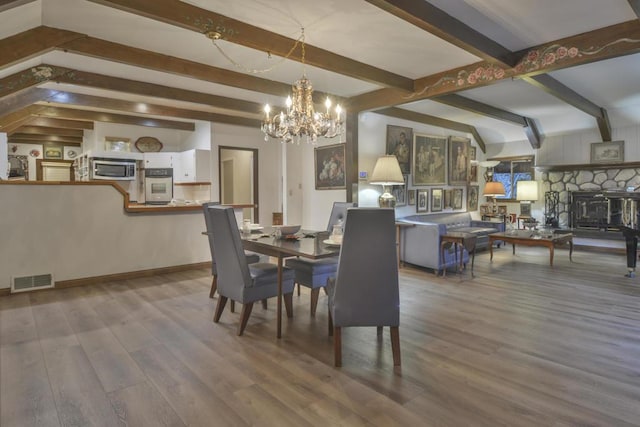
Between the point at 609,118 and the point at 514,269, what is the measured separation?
13.2 feet

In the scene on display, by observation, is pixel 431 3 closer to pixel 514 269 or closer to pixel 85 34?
pixel 85 34

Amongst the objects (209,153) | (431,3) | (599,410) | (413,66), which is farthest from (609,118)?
(209,153)

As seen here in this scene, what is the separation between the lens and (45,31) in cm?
313

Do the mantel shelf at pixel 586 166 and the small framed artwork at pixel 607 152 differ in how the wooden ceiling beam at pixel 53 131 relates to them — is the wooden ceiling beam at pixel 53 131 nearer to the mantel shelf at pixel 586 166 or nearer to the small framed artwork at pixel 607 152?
the mantel shelf at pixel 586 166

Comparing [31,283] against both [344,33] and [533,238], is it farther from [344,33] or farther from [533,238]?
[533,238]

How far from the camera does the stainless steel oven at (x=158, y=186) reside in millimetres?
7020

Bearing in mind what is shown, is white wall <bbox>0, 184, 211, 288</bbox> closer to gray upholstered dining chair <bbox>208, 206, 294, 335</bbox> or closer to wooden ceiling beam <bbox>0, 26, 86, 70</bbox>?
wooden ceiling beam <bbox>0, 26, 86, 70</bbox>

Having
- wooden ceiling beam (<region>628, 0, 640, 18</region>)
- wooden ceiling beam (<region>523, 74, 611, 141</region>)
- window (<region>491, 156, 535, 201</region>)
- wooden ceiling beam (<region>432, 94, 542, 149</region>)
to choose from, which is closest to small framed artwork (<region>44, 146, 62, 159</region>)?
wooden ceiling beam (<region>432, 94, 542, 149</region>)

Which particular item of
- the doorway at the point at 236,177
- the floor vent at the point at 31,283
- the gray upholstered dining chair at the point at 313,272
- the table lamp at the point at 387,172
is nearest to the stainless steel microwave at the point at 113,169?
the doorway at the point at 236,177

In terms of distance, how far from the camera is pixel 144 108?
19.6 ft

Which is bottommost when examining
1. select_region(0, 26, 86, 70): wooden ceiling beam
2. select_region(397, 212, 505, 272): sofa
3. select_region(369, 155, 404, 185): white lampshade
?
select_region(397, 212, 505, 272): sofa

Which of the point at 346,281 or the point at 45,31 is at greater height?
the point at 45,31

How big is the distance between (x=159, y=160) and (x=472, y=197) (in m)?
6.81

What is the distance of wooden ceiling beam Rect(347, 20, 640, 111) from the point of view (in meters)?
3.22
